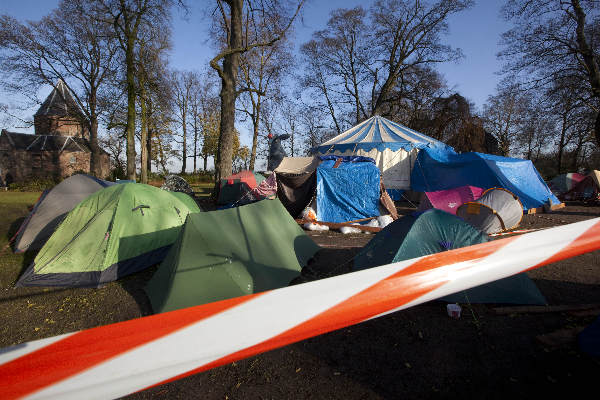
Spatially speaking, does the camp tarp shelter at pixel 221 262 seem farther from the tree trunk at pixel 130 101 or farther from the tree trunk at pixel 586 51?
the tree trunk at pixel 586 51

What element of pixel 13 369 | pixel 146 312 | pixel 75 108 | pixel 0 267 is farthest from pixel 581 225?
pixel 75 108

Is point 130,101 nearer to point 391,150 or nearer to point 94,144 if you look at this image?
point 94,144

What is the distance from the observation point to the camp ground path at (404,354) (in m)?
2.21

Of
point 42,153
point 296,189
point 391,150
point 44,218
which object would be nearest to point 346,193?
point 296,189

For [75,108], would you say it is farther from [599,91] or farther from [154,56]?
[599,91]

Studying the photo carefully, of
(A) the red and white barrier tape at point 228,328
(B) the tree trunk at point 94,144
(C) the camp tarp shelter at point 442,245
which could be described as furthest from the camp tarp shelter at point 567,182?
(B) the tree trunk at point 94,144

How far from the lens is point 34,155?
29.7m

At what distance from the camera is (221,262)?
11.2 ft

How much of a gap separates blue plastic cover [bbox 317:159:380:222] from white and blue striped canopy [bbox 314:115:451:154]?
→ 524cm

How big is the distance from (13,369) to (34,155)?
136 ft

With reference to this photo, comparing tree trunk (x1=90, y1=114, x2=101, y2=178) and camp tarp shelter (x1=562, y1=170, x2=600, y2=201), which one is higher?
tree trunk (x1=90, y1=114, x2=101, y2=178)

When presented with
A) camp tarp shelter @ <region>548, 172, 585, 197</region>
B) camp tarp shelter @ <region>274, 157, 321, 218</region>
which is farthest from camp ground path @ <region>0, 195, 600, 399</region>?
camp tarp shelter @ <region>548, 172, 585, 197</region>

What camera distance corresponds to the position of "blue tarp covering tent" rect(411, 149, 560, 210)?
962cm

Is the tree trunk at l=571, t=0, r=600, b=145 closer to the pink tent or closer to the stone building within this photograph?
Result: the pink tent
